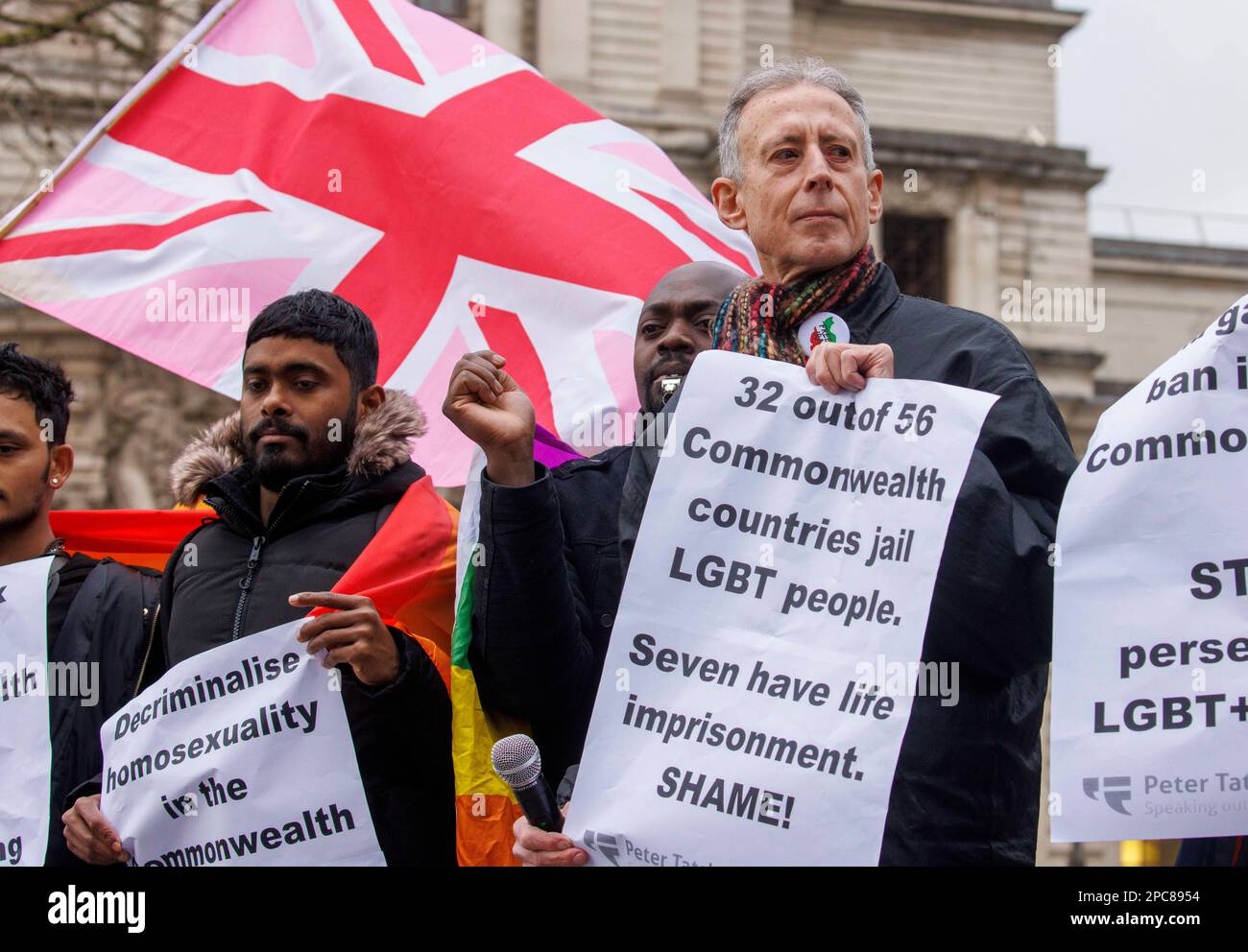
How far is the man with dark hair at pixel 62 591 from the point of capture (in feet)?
12.8

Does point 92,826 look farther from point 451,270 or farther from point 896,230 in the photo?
point 896,230

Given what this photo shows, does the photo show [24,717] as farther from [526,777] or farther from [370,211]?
[370,211]

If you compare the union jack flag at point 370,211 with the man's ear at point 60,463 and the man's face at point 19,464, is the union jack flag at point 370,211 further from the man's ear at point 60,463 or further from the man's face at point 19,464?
the man's face at point 19,464

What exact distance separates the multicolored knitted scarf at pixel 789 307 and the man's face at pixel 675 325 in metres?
0.76

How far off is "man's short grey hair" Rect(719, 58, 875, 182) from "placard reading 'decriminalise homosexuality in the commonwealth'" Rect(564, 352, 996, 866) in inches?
24.7

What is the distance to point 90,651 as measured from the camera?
400cm

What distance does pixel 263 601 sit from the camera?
355 centimetres

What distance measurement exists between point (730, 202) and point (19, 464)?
2.00m

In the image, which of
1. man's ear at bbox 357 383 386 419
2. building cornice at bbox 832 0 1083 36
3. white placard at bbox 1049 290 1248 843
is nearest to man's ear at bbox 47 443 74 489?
man's ear at bbox 357 383 386 419

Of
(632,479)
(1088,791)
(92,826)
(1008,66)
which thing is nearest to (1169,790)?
(1088,791)

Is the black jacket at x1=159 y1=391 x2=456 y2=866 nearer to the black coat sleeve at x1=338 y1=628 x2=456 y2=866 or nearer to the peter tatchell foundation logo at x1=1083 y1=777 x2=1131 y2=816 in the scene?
the black coat sleeve at x1=338 y1=628 x2=456 y2=866

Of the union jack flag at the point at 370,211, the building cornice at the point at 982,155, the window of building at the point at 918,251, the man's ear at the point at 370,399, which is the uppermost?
the building cornice at the point at 982,155

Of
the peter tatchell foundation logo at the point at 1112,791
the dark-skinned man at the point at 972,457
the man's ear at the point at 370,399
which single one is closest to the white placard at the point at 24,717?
the man's ear at the point at 370,399
